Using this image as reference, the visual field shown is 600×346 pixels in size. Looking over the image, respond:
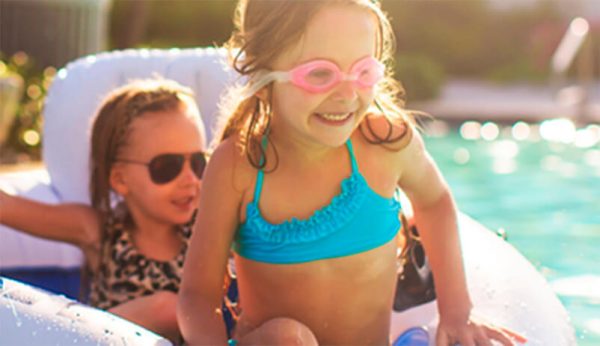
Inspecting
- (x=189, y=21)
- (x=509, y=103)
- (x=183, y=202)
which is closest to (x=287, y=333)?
(x=183, y=202)

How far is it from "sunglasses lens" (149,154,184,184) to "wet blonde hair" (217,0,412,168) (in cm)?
46

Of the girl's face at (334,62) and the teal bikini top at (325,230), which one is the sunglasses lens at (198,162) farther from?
the girl's face at (334,62)

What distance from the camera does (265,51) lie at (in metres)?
2.15

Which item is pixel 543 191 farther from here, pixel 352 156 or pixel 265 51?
pixel 265 51

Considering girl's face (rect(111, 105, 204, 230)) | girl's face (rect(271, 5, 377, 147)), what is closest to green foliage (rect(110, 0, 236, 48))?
girl's face (rect(111, 105, 204, 230))

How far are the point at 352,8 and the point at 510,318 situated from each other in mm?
811

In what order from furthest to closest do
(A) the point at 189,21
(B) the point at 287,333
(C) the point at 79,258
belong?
(A) the point at 189,21, (C) the point at 79,258, (B) the point at 287,333

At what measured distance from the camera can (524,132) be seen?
11016 mm

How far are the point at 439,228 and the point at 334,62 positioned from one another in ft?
1.72

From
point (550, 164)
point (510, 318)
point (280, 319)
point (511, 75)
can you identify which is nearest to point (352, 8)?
point (280, 319)

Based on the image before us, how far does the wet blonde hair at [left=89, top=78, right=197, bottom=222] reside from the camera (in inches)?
113

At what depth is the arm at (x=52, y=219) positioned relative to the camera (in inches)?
→ 112

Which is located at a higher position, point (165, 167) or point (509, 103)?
point (165, 167)

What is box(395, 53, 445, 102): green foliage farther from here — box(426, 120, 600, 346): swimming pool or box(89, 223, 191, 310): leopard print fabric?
box(89, 223, 191, 310): leopard print fabric
